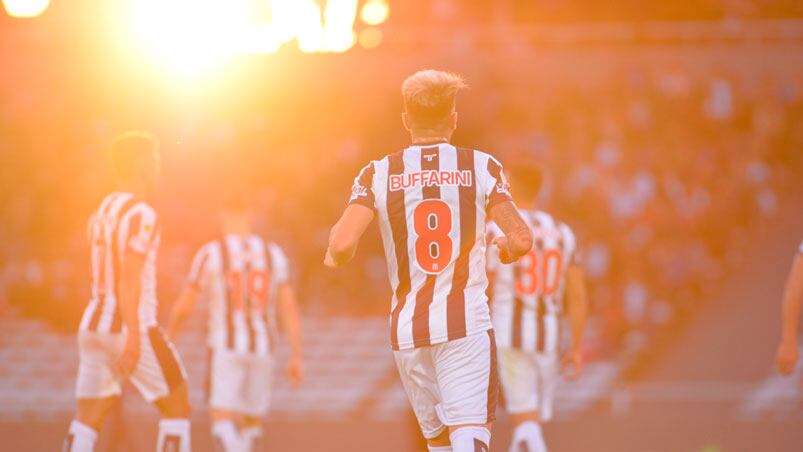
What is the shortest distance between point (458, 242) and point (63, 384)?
11.8 metres

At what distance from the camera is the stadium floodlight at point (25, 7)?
66.5ft

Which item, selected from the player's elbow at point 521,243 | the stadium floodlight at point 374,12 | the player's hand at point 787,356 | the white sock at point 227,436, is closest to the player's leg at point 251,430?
the white sock at point 227,436

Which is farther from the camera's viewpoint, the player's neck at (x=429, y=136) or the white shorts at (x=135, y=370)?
the white shorts at (x=135, y=370)

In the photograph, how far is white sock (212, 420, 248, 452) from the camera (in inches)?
328

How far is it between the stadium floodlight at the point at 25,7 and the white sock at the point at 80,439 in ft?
48.7

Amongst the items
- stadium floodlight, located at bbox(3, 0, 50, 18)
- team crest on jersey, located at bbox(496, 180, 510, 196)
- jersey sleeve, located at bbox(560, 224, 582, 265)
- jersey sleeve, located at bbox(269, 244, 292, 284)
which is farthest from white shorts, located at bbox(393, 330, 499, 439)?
stadium floodlight, located at bbox(3, 0, 50, 18)

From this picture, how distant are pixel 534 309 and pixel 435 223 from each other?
3072 mm

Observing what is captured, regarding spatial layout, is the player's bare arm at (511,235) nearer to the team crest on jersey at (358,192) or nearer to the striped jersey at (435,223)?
the striped jersey at (435,223)

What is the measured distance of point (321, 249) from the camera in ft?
57.9

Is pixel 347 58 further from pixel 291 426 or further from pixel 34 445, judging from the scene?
pixel 34 445

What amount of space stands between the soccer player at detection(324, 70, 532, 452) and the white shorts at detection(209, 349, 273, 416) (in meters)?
3.80

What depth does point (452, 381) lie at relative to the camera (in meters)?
4.85

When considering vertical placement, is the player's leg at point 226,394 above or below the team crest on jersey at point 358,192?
below

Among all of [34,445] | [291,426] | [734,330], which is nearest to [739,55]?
[734,330]
